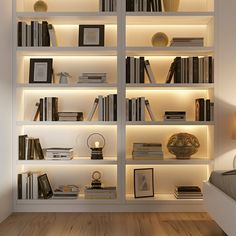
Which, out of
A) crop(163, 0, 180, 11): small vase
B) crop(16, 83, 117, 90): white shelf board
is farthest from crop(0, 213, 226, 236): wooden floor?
crop(163, 0, 180, 11): small vase

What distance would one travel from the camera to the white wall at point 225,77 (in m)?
4.30

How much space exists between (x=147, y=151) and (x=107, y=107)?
598 mm

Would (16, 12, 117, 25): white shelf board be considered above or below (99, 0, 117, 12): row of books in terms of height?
below

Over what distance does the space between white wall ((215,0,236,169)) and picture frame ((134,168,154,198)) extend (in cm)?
68

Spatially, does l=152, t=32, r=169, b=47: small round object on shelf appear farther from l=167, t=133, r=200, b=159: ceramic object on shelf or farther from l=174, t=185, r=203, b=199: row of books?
l=174, t=185, r=203, b=199: row of books

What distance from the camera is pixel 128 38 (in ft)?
15.1

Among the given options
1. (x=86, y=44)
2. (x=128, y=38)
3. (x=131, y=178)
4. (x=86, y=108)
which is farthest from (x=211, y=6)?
(x=131, y=178)

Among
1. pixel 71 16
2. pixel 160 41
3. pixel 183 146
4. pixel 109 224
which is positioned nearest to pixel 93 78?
pixel 71 16

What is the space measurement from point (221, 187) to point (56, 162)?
172cm

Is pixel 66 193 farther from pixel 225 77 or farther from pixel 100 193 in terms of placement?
pixel 225 77

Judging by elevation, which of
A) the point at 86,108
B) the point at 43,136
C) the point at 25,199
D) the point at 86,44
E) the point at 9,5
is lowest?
the point at 25,199

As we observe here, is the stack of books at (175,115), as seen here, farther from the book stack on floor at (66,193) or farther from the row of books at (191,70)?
the book stack on floor at (66,193)

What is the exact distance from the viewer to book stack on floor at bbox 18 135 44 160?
4.32 m

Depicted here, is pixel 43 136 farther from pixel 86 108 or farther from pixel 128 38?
pixel 128 38
